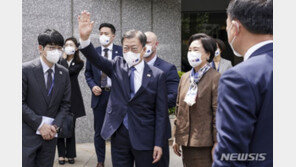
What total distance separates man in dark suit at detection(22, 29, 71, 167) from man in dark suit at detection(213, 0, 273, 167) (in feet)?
7.62

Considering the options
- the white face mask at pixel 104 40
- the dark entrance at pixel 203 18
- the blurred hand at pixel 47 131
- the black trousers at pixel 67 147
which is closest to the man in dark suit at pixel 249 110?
the blurred hand at pixel 47 131

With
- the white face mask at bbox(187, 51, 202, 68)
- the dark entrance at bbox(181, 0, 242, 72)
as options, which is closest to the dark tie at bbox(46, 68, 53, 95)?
the white face mask at bbox(187, 51, 202, 68)

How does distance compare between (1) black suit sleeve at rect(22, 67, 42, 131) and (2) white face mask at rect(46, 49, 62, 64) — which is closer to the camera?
(1) black suit sleeve at rect(22, 67, 42, 131)

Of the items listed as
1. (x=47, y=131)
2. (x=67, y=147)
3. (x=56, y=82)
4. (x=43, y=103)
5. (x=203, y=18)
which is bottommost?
(x=67, y=147)

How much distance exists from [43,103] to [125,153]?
3.27 ft

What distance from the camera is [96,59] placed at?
3.53 meters

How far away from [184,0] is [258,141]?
31.0ft

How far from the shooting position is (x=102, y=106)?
5.76 meters

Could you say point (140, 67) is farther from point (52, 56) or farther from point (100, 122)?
point (100, 122)

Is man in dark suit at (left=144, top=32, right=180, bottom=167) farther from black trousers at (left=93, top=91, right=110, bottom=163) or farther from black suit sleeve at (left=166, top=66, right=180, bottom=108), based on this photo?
black trousers at (left=93, top=91, right=110, bottom=163)

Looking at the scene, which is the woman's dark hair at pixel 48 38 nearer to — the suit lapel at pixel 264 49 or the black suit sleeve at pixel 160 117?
the black suit sleeve at pixel 160 117

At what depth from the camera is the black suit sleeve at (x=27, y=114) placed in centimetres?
361

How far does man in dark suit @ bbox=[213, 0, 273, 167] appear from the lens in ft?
5.87

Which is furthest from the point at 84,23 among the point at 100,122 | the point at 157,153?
Answer: the point at 100,122
